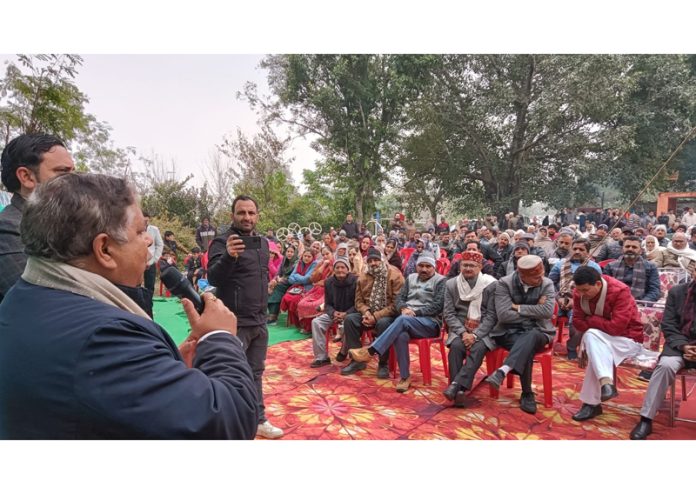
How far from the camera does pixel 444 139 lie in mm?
12414

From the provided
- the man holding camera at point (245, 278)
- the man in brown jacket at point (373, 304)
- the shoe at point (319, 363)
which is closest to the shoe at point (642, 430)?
the man in brown jacket at point (373, 304)

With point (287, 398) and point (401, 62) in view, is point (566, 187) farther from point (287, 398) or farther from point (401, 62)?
point (287, 398)

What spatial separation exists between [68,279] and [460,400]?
10.1 feet

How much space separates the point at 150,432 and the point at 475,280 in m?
3.53

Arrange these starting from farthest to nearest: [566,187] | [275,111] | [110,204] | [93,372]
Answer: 1. [275,111]
2. [566,187]
3. [110,204]
4. [93,372]

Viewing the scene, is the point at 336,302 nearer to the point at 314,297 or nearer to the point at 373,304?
the point at 373,304

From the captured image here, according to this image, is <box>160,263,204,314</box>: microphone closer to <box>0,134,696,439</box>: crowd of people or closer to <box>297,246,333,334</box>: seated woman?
<box>0,134,696,439</box>: crowd of people

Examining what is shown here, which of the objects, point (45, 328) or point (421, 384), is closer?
point (45, 328)

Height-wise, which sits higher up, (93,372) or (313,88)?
(313,88)

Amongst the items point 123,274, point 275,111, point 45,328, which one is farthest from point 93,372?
point 275,111

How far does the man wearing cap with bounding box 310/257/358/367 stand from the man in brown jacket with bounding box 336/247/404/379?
0.52 ft

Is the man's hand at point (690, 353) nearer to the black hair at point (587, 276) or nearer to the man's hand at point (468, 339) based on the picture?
the black hair at point (587, 276)

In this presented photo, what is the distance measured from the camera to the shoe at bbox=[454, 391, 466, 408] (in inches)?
129

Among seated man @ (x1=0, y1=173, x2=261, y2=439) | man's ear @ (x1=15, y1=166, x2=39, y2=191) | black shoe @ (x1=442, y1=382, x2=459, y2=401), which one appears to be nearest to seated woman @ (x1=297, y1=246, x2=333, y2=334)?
black shoe @ (x1=442, y1=382, x2=459, y2=401)
